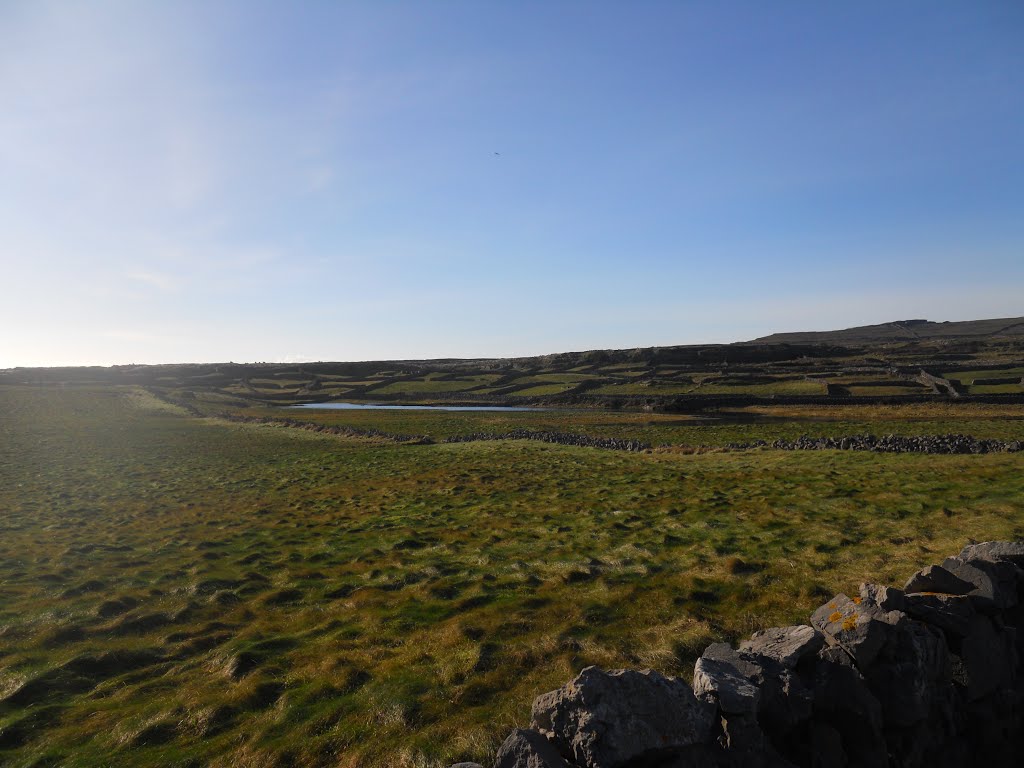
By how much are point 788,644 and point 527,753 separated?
4.14m

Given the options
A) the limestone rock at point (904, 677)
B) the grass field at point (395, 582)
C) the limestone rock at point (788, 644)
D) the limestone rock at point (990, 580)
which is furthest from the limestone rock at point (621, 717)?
the limestone rock at point (990, 580)

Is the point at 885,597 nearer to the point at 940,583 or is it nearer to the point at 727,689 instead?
the point at 940,583

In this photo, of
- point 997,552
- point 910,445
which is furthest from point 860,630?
point 910,445

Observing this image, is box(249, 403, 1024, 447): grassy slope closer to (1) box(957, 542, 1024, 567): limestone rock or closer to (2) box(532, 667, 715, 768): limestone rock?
(1) box(957, 542, 1024, 567): limestone rock

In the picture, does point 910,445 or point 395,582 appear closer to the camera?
point 395,582

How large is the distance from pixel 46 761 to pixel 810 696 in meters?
9.68

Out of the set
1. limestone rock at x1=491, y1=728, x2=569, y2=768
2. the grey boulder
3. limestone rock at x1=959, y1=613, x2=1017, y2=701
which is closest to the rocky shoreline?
limestone rock at x1=959, y1=613, x2=1017, y2=701

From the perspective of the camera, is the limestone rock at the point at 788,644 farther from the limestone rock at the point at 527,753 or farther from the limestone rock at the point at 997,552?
the limestone rock at the point at 997,552

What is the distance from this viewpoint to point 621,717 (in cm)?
561

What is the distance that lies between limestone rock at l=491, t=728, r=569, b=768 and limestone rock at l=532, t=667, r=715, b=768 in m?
0.25

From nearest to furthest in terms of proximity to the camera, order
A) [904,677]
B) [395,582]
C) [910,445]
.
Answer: [904,677], [395,582], [910,445]

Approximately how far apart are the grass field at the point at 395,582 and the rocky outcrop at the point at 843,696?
183cm

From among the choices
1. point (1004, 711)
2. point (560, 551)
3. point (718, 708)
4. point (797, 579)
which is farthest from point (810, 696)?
point (560, 551)

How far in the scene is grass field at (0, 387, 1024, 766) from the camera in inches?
296
